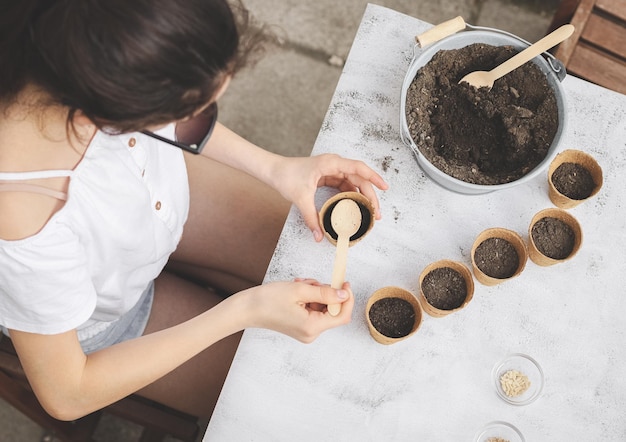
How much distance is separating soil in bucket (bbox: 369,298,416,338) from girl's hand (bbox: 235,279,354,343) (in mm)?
54

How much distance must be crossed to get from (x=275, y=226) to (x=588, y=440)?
745 millimetres

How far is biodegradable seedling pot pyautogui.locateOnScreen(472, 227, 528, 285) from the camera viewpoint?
38.8 inches

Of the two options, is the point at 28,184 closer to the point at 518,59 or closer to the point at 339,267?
the point at 339,267

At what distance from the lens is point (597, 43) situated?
1.49 m

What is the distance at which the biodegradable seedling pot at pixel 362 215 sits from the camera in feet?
3.24

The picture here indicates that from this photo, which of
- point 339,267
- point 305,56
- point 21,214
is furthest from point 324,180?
point 305,56

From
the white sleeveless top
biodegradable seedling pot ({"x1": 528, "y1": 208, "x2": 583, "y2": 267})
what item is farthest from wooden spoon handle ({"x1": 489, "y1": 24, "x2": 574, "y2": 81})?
the white sleeveless top

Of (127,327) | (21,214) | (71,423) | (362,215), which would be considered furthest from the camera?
(71,423)

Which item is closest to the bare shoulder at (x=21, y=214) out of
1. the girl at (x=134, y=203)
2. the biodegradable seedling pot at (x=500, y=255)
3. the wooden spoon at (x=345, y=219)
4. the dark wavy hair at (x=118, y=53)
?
the girl at (x=134, y=203)

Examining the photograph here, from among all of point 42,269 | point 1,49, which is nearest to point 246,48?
point 1,49

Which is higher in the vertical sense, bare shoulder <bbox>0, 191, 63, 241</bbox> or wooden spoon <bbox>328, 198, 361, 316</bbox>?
bare shoulder <bbox>0, 191, 63, 241</bbox>

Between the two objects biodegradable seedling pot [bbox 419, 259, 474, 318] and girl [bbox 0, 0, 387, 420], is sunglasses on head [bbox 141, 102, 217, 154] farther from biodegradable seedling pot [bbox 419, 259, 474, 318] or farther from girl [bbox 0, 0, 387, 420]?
biodegradable seedling pot [bbox 419, 259, 474, 318]

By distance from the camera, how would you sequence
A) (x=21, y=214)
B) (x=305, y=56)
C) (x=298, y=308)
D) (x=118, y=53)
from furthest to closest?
(x=305, y=56) < (x=298, y=308) < (x=21, y=214) < (x=118, y=53)

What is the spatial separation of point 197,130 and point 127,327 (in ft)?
1.64
